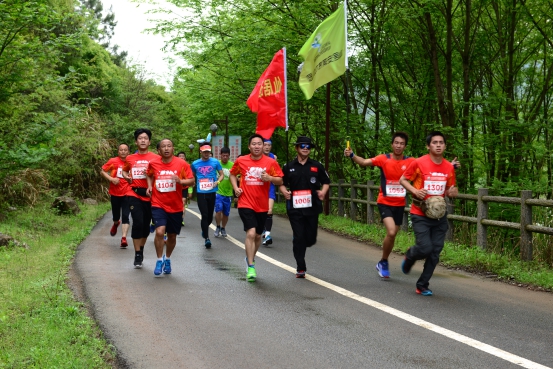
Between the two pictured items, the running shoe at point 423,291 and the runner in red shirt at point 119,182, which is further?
the runner in red shirt at point 119,182

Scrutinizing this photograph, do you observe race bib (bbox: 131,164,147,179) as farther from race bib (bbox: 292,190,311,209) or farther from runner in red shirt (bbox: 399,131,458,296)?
runner in red shirt (bbox: 399,131,458,296)

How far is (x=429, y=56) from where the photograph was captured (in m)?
19.8

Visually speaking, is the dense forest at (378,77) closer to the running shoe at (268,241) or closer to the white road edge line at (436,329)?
the running shoe at (268,241)

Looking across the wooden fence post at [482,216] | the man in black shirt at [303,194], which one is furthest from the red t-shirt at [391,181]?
the wooden fence post at [482,216]

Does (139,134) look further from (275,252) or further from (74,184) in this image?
(74,184)

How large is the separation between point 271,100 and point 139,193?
581 cm

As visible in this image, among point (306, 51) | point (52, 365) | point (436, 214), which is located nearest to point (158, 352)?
point (52, 365)

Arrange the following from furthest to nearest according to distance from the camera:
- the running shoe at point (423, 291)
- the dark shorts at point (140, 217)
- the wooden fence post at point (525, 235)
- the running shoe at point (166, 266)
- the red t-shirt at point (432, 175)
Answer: the dark shorts at point (140, 217), the wooden fence post at point (525, 235), the running shoe at point (166, 266), the red t-shirt at point (432, 175), the running shoe at point (423, 291)

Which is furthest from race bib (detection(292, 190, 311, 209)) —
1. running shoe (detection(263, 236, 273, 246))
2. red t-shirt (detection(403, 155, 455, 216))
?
running shoe (detection(263, 236, 273, 246))

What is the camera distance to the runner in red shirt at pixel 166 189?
9383 millimetres

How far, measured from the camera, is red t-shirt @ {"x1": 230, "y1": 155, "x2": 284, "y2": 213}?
9.15m

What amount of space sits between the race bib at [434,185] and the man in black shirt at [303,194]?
5.13 feet

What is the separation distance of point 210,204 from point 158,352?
8.70 meters

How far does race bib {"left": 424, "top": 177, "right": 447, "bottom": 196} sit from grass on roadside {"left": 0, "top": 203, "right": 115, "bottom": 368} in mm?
4269
